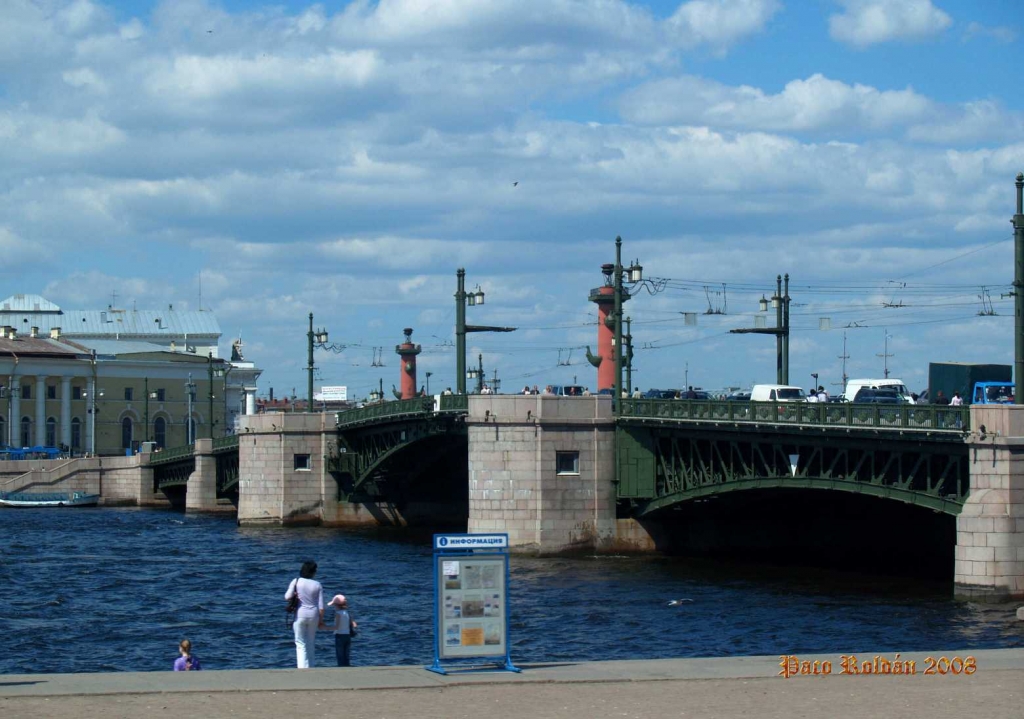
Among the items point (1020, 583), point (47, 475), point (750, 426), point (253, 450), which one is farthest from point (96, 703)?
point (47, 475)

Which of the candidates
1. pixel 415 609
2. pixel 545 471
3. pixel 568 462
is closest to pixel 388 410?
pixel 568 462

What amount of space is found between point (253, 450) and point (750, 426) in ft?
115

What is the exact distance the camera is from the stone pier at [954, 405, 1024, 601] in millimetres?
34125

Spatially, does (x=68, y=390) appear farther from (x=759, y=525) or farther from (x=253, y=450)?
(x=759, y=525)

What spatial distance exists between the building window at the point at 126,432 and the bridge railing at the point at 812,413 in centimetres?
8345

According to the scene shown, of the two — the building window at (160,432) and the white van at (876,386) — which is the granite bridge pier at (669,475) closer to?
the white van at (876,386)

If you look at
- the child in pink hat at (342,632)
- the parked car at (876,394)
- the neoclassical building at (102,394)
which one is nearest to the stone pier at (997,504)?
the parked car at (876,394)

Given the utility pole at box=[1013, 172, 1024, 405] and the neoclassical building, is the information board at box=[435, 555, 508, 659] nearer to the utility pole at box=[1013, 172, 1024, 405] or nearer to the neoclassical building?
the utility pole at box=[1013, 172, 1024, 405]

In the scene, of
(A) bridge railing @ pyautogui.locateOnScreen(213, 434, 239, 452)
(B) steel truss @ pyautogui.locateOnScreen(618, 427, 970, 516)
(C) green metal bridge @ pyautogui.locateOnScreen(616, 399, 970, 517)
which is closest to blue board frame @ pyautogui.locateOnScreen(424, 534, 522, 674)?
(C) green metal bridge @ pyautogui.locateOnScreen(616, 399, 970, 517)

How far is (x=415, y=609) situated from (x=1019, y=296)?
1625 cm

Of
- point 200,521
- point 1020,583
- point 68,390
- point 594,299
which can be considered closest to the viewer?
point 1020,583

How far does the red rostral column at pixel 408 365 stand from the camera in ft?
317

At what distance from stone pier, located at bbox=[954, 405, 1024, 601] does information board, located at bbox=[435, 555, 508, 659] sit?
17533 mm

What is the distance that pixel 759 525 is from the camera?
2092 inches
